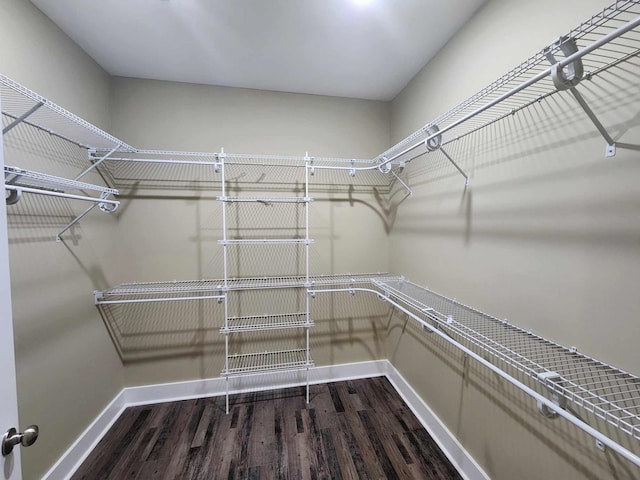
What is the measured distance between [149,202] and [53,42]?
1020mm

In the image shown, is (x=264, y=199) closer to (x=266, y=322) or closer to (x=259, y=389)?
(x=266, y=322)

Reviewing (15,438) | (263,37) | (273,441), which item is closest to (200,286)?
(273,441)

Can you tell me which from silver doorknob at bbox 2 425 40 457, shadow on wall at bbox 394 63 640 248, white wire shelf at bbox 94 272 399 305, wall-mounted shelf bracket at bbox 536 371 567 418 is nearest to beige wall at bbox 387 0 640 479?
shadow on wall at bbox 394 63 640 248

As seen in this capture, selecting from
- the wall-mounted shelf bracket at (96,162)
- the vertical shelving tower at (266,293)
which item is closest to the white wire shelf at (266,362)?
the vertical shelving tower at (266,293)

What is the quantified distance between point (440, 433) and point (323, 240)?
1.61 m

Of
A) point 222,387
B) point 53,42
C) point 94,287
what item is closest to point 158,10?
point 53,42

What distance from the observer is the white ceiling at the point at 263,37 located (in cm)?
136

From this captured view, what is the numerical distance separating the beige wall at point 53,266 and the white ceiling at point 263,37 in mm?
208

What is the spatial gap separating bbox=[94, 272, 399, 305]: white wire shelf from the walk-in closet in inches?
1.2

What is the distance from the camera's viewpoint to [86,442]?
64.6 inches

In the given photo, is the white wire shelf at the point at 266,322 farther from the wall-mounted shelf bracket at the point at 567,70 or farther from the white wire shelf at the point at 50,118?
the wall-mounted shelf bracket at the point at 567,70

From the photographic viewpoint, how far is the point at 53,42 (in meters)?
1.46

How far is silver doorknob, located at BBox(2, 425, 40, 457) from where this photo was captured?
2.06ft

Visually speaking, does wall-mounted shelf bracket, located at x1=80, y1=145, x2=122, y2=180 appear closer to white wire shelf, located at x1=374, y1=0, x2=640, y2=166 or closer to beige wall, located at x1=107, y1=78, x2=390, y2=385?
beige wall, located at x1=107, y1=78, x2=390, y2=385
